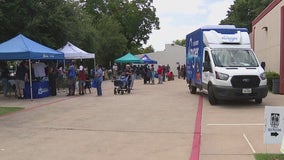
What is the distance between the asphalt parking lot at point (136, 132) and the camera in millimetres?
8094

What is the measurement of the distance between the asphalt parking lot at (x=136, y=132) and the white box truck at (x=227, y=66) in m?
0.60

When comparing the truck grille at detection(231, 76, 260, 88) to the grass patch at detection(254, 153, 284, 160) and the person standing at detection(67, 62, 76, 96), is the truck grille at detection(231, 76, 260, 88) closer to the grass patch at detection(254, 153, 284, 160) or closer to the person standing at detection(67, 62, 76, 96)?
the grass patch at detection(254, 153, 284, 160)

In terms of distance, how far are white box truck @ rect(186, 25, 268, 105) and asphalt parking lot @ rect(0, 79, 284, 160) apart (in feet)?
1.97

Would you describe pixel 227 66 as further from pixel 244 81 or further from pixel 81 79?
pixel 81 79

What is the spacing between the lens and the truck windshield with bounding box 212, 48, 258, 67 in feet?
53.7

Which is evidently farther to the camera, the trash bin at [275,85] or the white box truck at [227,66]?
the trash bin at [275,85]

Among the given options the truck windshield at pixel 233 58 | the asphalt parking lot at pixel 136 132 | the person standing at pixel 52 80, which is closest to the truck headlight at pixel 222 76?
the truck windshield at pixel 233 58

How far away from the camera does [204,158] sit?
7.63 meters

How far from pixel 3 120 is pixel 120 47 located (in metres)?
44.3

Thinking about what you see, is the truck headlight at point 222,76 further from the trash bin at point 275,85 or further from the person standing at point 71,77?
the person standing at point 71,77

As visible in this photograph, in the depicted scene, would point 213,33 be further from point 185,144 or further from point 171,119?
point 185,144

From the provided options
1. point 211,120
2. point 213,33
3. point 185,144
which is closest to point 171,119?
point 211,120

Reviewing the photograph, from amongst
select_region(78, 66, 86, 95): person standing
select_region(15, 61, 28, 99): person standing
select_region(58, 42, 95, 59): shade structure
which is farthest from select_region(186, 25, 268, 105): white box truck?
select_region(58, 42, 95, 59): shade structure

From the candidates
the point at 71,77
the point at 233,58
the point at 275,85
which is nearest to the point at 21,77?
the point at 71,77
